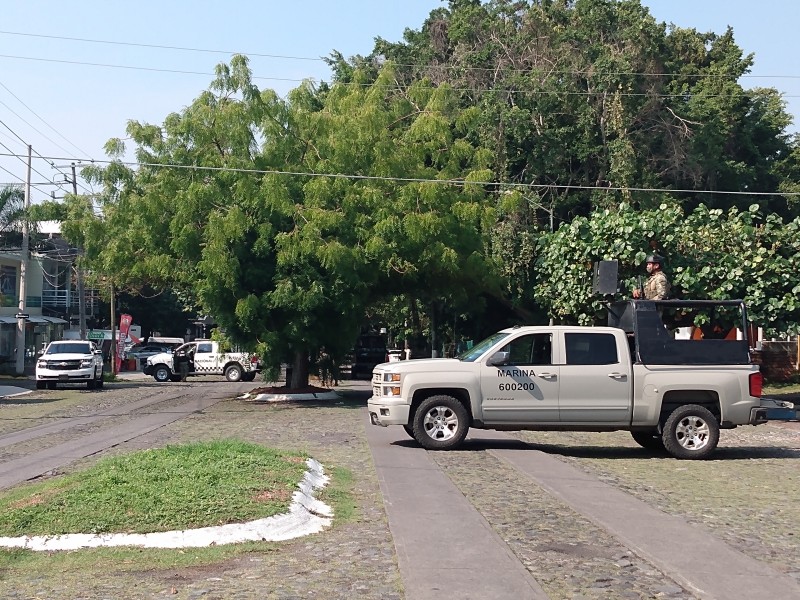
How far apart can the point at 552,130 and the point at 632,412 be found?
93.4ft

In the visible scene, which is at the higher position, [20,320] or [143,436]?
[20,320]

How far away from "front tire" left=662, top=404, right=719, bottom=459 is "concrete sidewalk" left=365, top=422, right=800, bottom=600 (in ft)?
9.05

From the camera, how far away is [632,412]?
1550 centimetres

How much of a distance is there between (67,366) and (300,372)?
40.4 ft

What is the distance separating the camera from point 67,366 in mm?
39344

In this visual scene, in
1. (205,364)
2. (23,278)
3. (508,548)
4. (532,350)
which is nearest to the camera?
(508,548)

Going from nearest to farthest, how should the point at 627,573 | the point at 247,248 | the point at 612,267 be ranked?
the point at 627,573 < the point at 612,267 < the point at 247,248

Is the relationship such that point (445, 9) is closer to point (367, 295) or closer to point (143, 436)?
point (367, 295)

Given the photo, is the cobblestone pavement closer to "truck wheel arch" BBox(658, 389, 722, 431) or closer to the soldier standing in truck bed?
"truck wheel arch" BBox(658, 389, 722, 431)

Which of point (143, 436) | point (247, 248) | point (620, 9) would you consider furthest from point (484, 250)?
point (620, 9)

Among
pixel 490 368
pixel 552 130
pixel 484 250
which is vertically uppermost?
pixel 552 130

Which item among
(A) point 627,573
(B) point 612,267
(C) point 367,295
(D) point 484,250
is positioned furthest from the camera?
(D) point 484,250

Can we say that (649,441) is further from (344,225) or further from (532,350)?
(344,225)

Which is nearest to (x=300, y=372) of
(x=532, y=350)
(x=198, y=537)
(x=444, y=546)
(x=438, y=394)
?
(x=438, y=394)
